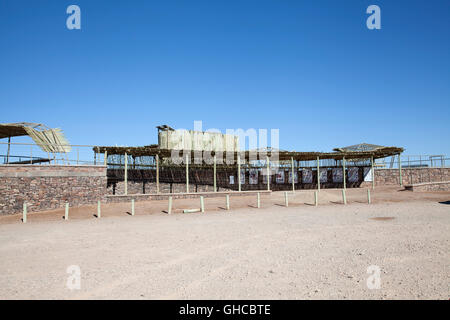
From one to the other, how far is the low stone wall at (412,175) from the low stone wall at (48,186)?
89.6 feet

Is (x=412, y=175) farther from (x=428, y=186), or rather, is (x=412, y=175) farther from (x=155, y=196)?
(x=155, y=196)

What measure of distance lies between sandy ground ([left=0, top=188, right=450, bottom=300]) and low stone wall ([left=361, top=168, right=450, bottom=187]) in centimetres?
1945

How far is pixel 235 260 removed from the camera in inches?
249

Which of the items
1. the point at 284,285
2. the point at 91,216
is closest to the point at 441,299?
the point at 284,285

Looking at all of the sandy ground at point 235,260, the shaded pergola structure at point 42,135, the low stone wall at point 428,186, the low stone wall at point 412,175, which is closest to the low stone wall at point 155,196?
the shaded pergola structure at point 42,135

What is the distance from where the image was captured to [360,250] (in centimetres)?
691

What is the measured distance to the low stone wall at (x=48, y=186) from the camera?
55.4ft

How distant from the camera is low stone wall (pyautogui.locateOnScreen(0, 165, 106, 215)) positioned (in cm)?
1689

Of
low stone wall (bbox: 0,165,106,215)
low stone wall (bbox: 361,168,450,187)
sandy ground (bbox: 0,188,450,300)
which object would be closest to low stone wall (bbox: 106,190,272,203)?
low stone wall (bbox: 0,165,106,215)

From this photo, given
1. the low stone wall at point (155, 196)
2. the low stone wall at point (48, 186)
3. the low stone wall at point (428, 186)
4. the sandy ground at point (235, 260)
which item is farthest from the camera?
the low stone wall at point (428, 186)

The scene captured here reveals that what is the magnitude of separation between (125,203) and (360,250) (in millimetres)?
16496

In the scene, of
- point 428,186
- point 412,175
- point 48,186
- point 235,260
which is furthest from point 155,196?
point 412,175

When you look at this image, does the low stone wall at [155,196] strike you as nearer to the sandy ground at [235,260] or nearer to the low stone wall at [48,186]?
the low stone wall at [48,186]
